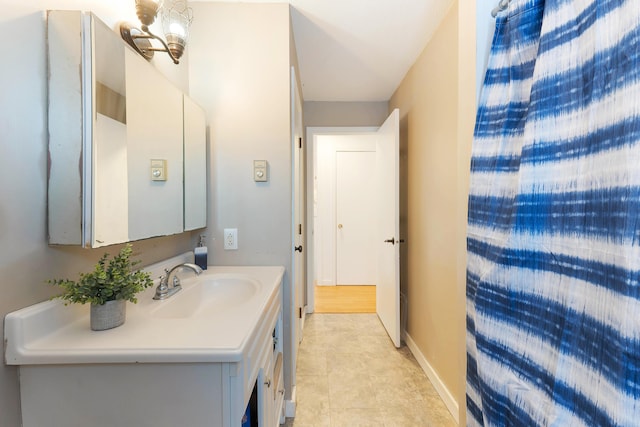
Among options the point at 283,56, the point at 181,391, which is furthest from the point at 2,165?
the point at 283,56

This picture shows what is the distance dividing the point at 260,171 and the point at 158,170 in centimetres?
51

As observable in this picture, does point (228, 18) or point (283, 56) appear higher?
point (228, 18)

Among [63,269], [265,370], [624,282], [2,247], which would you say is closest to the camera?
[624,282]

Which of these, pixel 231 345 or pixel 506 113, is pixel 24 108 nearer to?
pixel 231 345

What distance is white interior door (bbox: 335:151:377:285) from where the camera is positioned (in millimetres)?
4023

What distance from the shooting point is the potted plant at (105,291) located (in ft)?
2.38

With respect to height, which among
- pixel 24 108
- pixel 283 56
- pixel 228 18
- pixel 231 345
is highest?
pixel 228 18

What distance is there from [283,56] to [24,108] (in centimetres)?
118

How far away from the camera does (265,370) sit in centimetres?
105

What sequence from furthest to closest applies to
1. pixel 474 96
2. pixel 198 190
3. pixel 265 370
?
pixel 198 190, pixel 265 370, pixel 474 96

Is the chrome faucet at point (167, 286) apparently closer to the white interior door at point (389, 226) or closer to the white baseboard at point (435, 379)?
the white baseboard at point (435, 379)

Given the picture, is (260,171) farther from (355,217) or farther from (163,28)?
(355,217)

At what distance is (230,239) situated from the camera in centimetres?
154

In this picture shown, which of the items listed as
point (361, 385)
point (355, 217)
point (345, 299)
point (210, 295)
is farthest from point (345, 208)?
point (210, 295)
